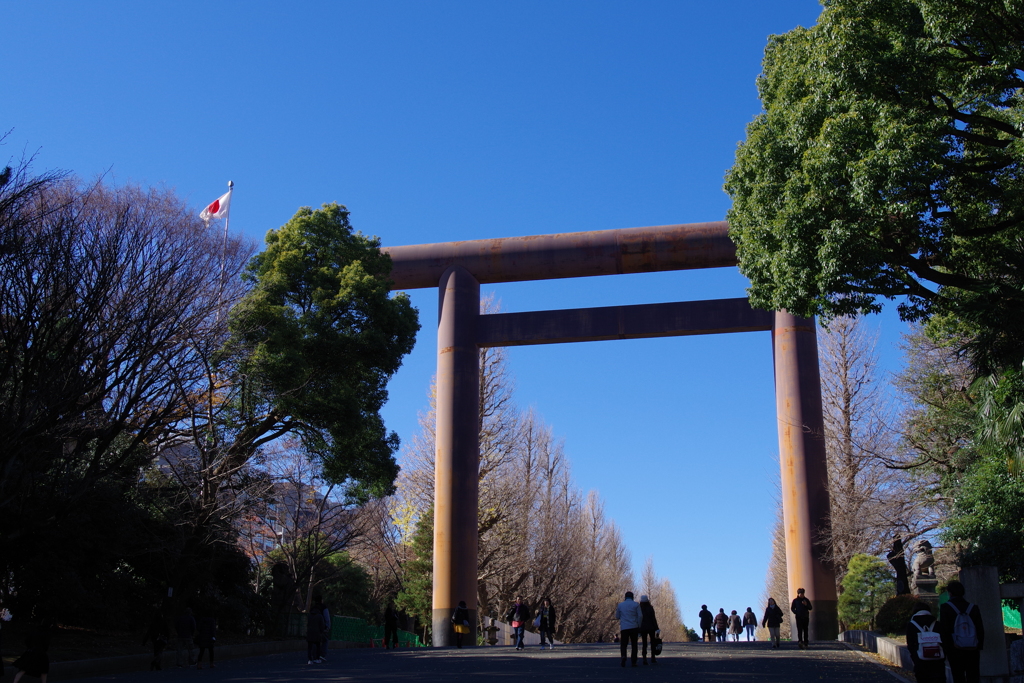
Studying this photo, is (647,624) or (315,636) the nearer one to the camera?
(647,624)

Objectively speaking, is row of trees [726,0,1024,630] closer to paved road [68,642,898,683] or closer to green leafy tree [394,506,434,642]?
paved road [68,642,898,683]

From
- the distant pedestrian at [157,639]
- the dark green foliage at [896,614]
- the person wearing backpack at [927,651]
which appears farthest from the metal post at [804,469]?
the distant pedestrian at [157,639]

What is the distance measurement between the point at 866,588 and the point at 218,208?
2035 centimetres

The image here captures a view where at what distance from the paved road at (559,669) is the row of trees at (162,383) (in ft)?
11.4

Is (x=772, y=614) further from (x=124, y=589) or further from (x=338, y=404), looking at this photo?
(x=124, y=589)

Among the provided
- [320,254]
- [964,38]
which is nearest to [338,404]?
[320,254]

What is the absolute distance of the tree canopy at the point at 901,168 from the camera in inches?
515

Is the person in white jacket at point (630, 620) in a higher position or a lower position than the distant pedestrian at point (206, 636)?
higher

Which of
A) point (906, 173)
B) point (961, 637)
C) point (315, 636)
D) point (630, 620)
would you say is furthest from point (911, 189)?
point (315, 636)

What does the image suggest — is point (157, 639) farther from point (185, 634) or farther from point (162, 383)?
point (162, 383)

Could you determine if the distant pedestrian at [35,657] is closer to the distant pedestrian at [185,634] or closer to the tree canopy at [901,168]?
the distant pedestrian at [185,634]

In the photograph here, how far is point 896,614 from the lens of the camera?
19.2 metres

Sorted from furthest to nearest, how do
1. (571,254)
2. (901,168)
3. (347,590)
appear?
(347,590), (571,254), (901,168)

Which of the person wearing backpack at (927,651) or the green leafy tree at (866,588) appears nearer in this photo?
the person wearing backpack at (927,651)
